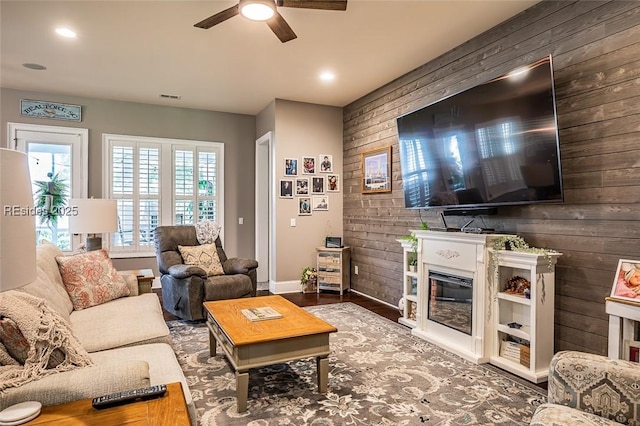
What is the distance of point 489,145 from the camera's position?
9.91ft

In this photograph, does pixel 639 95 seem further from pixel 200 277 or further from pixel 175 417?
pixel 200 277


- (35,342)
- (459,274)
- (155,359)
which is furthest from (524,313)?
(35,342)

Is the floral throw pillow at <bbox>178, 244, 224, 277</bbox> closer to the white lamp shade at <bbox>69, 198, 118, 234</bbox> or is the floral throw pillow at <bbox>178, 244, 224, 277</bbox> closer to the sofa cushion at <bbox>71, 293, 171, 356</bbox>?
the white lamp shade at <bbox>69, 198, 118, 234</bbox>

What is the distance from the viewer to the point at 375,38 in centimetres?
360

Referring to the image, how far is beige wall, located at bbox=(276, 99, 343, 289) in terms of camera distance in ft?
18.3

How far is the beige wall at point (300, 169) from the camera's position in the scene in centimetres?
557

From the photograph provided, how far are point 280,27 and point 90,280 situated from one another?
8.02 ft

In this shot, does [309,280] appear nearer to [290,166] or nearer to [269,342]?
[290,166]

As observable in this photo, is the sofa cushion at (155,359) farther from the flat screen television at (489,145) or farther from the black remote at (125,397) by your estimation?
the flat screen television at (489,145)

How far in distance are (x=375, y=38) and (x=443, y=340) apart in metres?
2.93

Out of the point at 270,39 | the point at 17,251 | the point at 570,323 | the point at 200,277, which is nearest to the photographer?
the point at 17,251

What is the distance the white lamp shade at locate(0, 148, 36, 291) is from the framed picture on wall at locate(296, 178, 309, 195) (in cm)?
468

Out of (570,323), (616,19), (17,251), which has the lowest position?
(570,323)

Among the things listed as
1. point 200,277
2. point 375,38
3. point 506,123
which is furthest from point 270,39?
point 200,277
